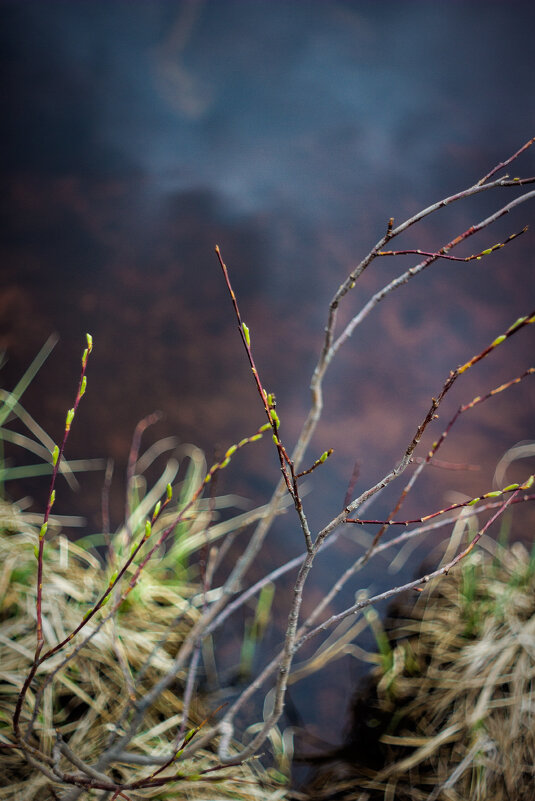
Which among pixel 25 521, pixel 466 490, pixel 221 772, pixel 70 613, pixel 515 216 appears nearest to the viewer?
pixel 221 772

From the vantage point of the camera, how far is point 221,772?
3.33ft

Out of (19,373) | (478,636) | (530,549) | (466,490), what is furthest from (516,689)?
(19,373)

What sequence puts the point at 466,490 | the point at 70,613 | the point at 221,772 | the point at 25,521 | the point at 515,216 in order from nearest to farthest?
the point at 221,772 → the point at 70,613 → the point at 25,521 → the point at 466,490 → the point at 515,216

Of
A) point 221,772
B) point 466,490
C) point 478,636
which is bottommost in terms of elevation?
point 221,772

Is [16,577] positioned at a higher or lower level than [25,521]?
lower

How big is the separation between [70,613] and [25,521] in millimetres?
326

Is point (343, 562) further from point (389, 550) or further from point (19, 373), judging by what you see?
point (19, 373)

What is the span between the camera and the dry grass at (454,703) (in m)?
1.03

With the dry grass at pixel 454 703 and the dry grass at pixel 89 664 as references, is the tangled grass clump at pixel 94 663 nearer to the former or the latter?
the dry grass at pixel 89 664

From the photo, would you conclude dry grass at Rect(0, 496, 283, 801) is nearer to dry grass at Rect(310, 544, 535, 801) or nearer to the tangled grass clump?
the tangled grass clump

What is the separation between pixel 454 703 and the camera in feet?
3.75

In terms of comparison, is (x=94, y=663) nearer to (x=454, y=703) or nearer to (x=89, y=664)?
(x=89, y=664)

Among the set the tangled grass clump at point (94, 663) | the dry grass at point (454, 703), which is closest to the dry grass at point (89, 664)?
the tangled grass clump at point (94, 663)

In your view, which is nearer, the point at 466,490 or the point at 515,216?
the point at 466,490
